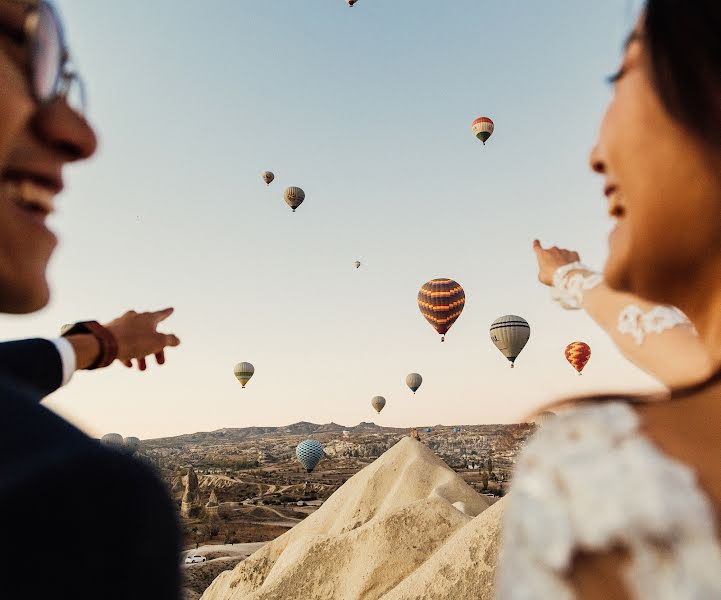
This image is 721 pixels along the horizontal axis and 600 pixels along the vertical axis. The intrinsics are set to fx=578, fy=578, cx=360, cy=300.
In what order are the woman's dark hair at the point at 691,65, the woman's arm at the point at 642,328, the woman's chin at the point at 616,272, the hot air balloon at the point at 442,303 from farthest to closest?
the hot air balloon at the point at 442,303 → the woman's arm at the point at 642,328 → the woman's chin at the point at 616,272 → the woman's dark hair at the point at 691,65

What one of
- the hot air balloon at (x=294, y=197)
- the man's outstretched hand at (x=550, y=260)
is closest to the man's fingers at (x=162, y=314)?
the man's outstretched hand at (x=550, y=260)

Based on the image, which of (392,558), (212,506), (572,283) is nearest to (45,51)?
(572,283)

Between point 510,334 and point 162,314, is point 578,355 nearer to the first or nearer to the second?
point 510,334

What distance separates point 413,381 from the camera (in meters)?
51.1

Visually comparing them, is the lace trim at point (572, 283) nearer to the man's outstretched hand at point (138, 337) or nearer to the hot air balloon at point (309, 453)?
the man's outstretched hand at point (138, 337)

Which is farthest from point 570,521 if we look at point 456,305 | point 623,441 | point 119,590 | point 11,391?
point 456,305

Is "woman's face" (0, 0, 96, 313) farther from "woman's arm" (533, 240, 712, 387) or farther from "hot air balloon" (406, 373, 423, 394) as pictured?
"hot air balloon" (406, 373, 423, 394)

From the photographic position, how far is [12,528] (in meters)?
0.61

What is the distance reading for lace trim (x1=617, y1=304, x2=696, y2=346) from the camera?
4.61ft

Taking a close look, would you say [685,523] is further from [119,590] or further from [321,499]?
[321,499]

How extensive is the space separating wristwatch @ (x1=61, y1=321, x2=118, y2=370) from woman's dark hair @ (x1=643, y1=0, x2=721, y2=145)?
183 centimetres

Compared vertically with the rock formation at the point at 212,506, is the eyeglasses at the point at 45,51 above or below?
above

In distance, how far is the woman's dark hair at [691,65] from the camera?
2.79 ft

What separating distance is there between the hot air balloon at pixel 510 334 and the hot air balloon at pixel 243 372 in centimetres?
2404
